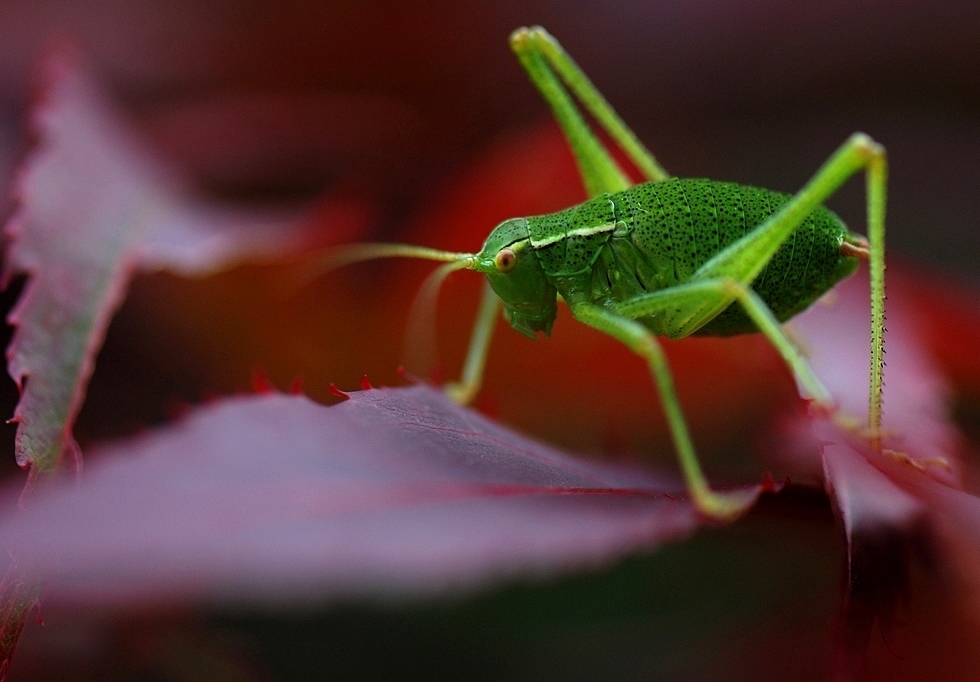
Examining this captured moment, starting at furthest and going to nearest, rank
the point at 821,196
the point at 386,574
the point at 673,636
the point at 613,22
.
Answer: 1. the point at 613,22
2. the point at 821,196
3. the point at 673,636
4. the point at 386,574

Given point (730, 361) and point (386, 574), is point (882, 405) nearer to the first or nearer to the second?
point (730, 361)

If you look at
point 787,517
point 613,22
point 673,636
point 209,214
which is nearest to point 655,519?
point 787,517

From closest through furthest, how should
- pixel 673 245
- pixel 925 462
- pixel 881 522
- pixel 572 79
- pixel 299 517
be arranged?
pixel 299 517 < pixel 881 522 < pixel 925 462 < pixel 673 245 < pixel 572 79

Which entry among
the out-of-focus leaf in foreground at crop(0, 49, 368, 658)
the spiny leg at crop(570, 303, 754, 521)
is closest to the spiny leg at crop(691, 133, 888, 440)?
the spiny leg at crop(570, 303, 754, 521)

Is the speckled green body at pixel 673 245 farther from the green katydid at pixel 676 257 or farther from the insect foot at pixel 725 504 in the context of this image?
the insect foot at pixel 725 504

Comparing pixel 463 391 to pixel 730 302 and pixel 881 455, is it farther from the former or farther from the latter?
pixel 881 455

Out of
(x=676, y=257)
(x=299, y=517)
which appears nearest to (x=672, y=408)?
(x=676, y=257)

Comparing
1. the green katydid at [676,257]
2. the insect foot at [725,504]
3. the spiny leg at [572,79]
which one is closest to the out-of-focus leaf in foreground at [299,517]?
the insect foot at [725,504]
